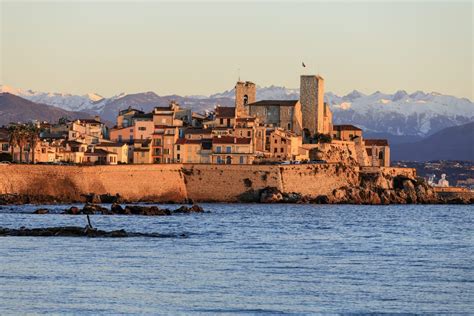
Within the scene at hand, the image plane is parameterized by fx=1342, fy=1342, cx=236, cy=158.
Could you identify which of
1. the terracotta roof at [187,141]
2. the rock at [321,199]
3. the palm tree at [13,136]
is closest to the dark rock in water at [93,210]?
the palm tree at [13,136]

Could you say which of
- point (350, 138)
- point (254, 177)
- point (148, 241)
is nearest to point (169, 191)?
point (254, 177)

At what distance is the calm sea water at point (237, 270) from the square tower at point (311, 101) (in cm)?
6108

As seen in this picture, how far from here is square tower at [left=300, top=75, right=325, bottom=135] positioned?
136 meters

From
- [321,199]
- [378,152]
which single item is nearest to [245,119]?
[321,199]

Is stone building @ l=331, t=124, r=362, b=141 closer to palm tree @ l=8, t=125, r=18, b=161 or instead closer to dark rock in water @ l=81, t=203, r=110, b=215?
palm tree @ l=8, t=125, r=18, b=161

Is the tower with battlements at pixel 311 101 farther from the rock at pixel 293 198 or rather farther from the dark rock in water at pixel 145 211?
the dark rock in water at pixel 145 211

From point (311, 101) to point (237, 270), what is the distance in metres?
90.9

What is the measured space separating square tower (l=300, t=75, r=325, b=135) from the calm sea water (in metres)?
61.1

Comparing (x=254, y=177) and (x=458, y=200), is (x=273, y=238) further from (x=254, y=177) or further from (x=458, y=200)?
(x=458, y=200)

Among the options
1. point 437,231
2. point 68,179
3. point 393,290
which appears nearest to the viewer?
point 393,290

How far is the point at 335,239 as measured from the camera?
65062 millimetres

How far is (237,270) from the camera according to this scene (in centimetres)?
4656

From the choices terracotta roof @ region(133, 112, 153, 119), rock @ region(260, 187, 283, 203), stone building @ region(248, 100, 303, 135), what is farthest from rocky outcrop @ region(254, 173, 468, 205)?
terracotta roof @ region(133, 112, 153, 119)

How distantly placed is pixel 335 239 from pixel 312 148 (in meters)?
62.4
